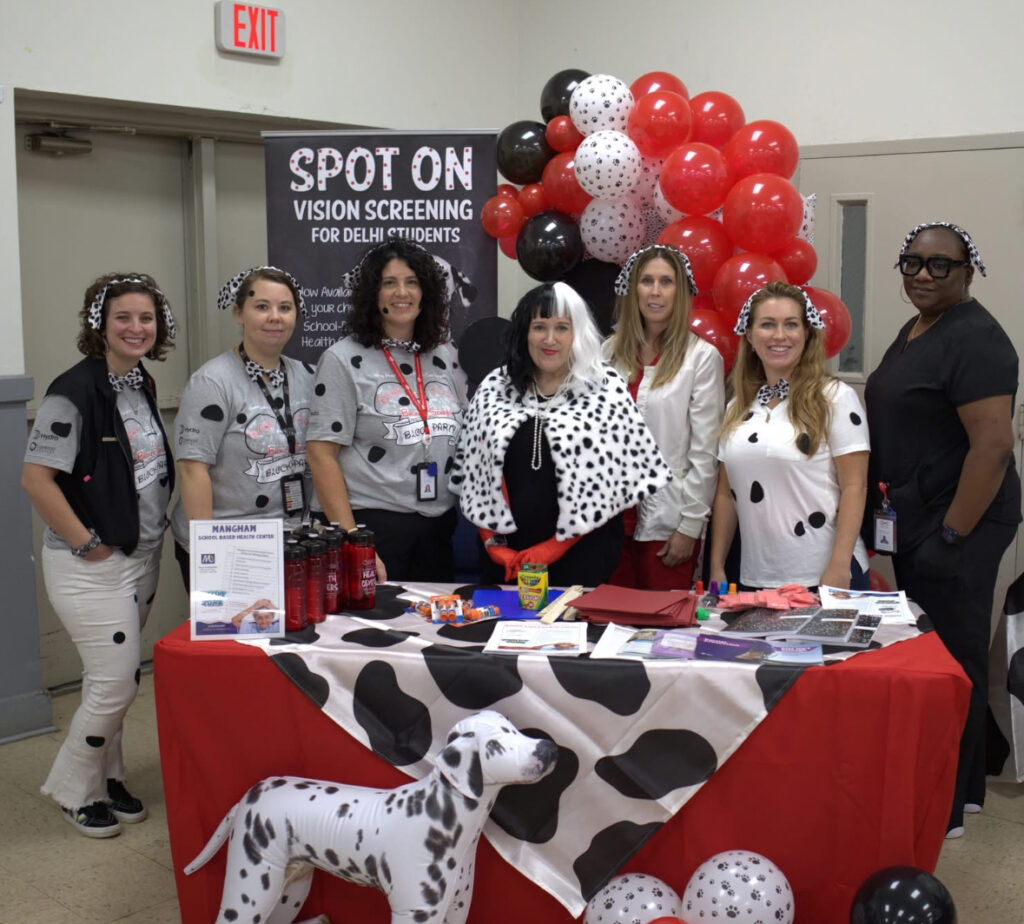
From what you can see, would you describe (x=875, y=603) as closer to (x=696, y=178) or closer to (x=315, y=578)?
(x=315, y=578)

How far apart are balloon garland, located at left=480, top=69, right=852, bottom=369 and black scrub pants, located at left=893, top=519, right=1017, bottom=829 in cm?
80

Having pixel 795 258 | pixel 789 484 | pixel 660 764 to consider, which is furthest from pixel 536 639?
pixel 795 258

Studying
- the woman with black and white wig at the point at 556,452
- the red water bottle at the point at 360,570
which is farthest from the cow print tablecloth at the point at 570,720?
the woman with black and white wig at the point at 556,452

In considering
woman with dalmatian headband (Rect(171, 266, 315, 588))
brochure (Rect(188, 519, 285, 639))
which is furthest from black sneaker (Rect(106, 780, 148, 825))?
brochure (Rect(188, 519, 285, 639))

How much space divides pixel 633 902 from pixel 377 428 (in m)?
1.40

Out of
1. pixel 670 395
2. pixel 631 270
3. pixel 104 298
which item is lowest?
pixel 670 395

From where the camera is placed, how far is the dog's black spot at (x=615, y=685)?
7.43ft

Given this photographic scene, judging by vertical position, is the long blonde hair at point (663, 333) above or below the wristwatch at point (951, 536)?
above

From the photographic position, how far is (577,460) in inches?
114

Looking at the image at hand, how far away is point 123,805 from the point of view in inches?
127

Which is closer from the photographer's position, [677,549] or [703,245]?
[677,549]

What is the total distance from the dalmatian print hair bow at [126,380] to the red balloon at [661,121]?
1796mm

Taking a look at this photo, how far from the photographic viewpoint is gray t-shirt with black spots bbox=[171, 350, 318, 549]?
9.61 feet

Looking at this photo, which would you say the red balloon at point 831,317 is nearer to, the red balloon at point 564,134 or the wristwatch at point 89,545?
the red balloon at point 564,134
